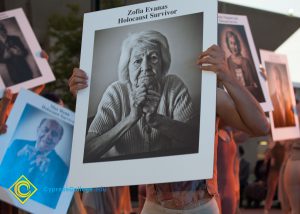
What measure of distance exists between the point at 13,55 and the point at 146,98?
2.22 m

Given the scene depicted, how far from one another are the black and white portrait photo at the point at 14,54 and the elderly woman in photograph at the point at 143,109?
1.86 m

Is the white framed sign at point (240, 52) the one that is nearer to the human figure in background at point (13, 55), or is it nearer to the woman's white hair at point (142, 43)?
the human figure in background at point (13, 55)

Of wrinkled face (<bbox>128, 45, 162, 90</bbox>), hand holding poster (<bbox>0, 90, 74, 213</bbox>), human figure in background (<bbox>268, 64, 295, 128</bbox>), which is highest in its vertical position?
human figure in background (<bbox>268, 64, 295, 128</bbox>)

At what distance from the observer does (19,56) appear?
15.2 feet

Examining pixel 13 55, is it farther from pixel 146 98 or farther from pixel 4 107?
pixel 146 98

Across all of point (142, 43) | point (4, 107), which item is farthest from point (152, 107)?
point (4, 107)

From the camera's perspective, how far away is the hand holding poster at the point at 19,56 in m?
4.50

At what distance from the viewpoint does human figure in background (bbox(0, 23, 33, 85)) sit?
14.9 ft

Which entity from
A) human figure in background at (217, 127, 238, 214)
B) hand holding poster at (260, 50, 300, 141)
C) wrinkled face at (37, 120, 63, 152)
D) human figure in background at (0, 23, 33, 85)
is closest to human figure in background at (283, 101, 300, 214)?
hand holding poster at (260, 50, 300, 141)

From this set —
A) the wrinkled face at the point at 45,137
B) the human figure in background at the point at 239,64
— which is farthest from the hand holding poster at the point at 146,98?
the human figure in background at the point at 239,64

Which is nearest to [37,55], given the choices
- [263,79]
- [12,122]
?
[12,122]

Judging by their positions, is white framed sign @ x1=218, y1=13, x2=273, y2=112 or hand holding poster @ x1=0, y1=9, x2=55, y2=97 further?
hand holding poster @ x1=0, y1=9, x2=55, y2=97

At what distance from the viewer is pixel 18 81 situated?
4441 mm

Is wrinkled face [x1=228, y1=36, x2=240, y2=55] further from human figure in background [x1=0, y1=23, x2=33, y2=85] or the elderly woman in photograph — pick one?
the elderly woman in photograph
